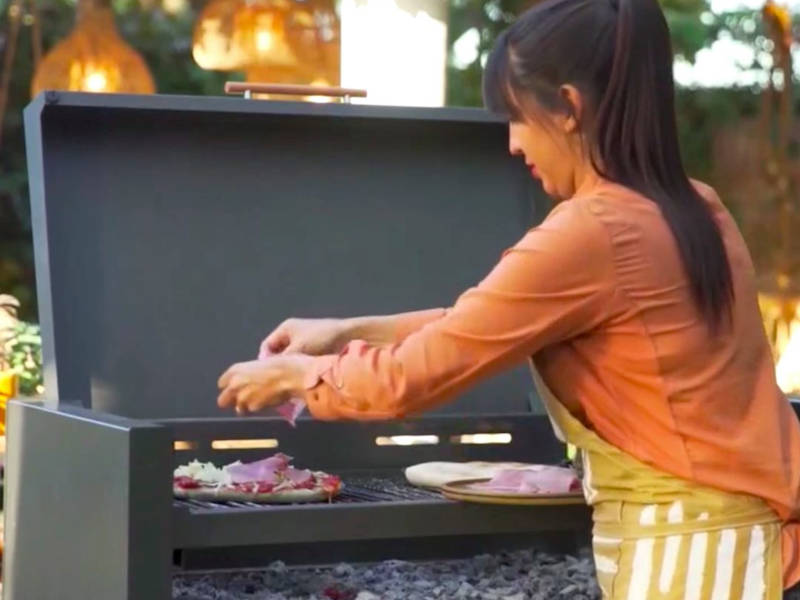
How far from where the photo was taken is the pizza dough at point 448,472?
248 cm

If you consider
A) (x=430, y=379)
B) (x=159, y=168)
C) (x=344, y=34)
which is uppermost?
(x=344, y=34)

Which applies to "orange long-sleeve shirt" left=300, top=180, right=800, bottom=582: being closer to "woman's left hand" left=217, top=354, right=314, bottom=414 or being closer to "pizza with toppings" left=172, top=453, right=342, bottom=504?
"woman's left hand" left=217, top=354, right=314, bottom=414

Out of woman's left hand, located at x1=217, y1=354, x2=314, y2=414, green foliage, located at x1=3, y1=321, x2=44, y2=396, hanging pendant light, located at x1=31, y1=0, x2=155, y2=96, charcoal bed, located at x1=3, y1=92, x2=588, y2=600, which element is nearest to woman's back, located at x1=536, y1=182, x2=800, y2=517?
woman's left hand, located at x1=217, y1=354, x2=314, y2=414

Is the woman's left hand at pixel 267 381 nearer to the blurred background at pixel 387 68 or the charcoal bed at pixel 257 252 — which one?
the charcoal bed at pixel 257 252

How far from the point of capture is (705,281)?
1786 mm

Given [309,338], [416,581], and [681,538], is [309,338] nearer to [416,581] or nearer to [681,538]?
[681,538]

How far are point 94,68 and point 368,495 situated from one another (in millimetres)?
3933

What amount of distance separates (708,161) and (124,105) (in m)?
5.72

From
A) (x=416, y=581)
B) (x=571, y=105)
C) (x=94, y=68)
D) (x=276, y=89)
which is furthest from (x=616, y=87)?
(x=94, y=68)

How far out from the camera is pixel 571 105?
1.83m

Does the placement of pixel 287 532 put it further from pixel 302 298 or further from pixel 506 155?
pixel 506 155

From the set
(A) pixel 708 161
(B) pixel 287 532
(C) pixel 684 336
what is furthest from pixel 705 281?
(A) pixel 708 161

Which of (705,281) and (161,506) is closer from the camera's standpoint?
(705,281)

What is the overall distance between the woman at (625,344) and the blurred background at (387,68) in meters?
2.08
